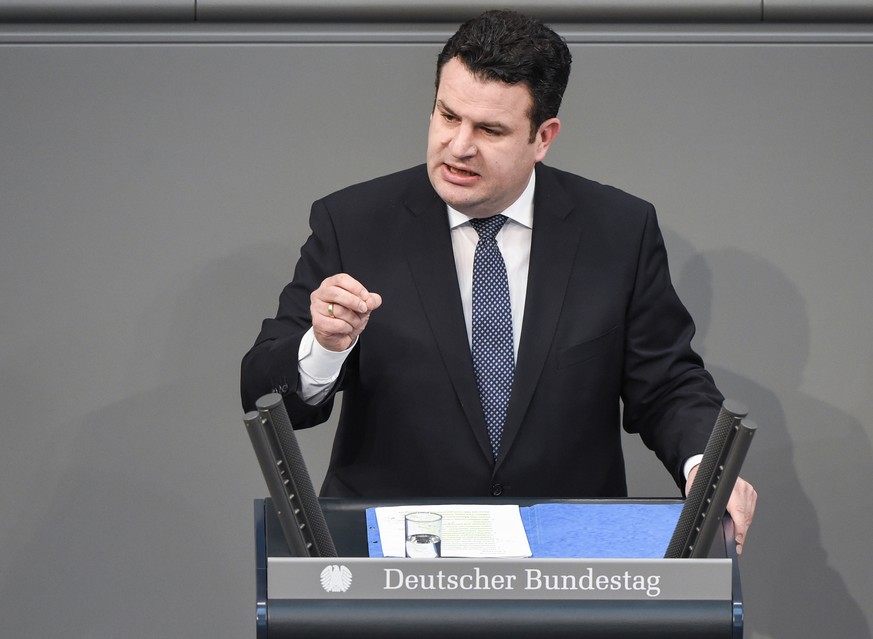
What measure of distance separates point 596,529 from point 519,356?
56cm

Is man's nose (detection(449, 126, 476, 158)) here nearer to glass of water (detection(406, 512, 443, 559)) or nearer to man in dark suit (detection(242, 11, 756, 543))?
man in dark suit (detection(242, 11, 756, 543))

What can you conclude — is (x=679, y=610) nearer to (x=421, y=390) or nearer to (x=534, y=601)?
(x=534, y=601)

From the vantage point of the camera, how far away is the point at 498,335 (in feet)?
7.04

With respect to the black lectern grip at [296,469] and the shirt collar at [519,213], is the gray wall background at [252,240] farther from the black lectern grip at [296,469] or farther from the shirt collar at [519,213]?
the black lectern grip at [296,469]

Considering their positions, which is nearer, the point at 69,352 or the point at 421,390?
the point at 421,390

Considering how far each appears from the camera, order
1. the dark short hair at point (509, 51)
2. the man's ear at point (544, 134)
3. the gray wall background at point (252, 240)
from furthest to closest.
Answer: the gray wall background at point (252, 240)
the man's ear at point (544, 134)
the dark short hair at point (509, 51)

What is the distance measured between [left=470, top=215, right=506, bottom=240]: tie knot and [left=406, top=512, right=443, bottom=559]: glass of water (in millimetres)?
842

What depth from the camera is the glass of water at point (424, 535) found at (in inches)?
57.0

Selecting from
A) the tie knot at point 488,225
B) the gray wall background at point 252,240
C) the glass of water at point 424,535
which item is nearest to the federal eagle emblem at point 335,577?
the glass of water at point 424,535

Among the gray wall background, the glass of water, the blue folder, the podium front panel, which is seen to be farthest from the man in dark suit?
the gray wall background

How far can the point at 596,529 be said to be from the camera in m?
1.61

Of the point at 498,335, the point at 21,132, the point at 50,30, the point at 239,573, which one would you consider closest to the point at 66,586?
the point at 239,573

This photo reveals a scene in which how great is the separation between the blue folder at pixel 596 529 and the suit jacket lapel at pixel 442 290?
44 centimetres

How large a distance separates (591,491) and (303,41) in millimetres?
1384
